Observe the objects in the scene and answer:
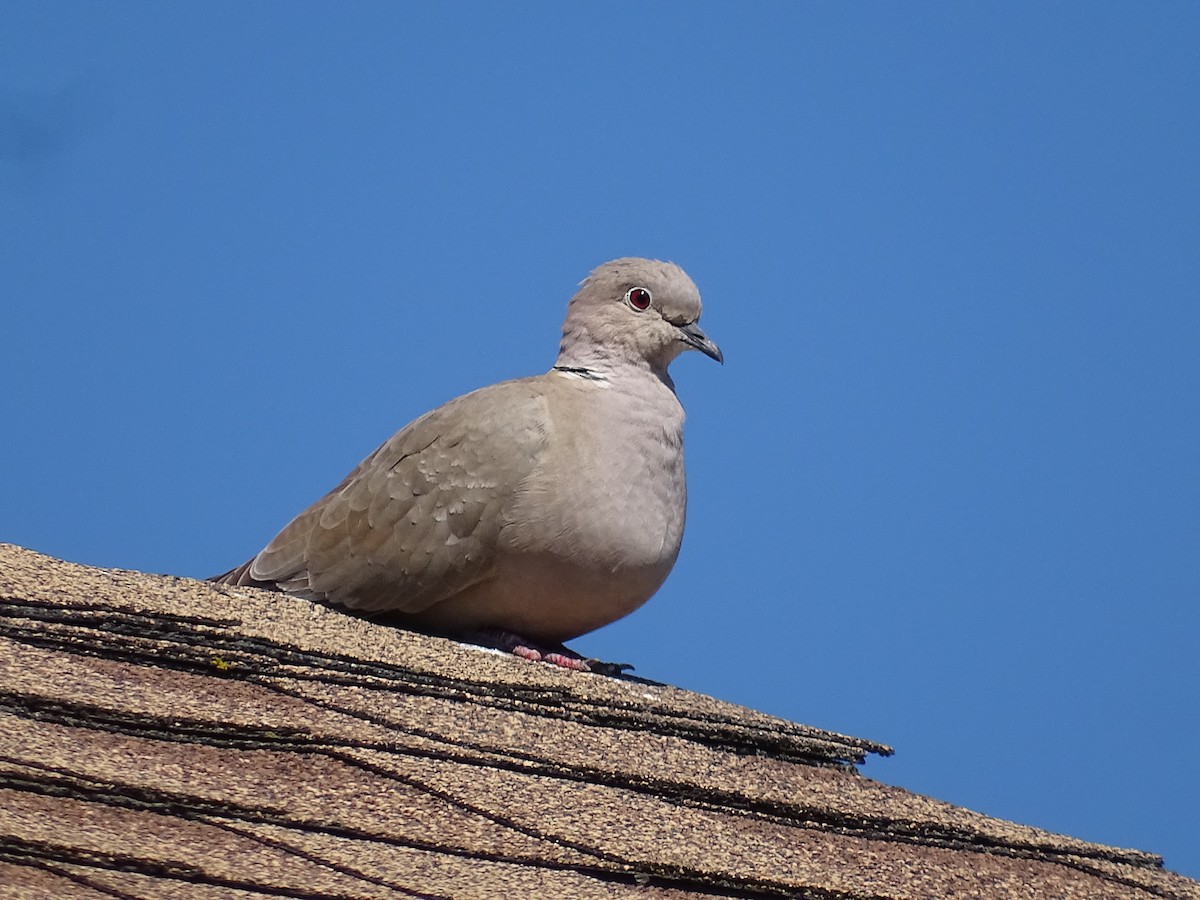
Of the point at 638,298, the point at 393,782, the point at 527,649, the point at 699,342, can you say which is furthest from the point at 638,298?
the point at 393,782

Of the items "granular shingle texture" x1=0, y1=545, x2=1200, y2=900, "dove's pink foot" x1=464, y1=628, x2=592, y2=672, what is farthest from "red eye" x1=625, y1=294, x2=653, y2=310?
"granular shingle texture" x1=0, y1=545, x2=1200, y2=900

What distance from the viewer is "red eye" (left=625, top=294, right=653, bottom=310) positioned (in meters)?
7.13

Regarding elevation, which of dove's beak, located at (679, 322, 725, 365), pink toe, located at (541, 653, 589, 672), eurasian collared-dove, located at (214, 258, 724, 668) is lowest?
pink toe, located at (541, 653, 589, 672)

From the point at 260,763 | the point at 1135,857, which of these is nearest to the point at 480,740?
the point at 260,763

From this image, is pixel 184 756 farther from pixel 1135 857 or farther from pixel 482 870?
pixel 1135 857

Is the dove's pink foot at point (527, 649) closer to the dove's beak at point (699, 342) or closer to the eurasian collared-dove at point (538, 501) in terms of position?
the eurasian collared-dove at point (538, 501)

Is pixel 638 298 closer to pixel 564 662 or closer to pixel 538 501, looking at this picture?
pixel 538 501

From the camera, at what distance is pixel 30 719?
4477 mm

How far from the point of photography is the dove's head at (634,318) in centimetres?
710

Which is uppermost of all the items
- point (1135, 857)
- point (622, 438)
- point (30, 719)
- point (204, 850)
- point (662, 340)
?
point (662, 340)

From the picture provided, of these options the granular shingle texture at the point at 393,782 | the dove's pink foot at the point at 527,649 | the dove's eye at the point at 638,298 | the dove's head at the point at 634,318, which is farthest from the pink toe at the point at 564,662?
the dove's eye at the point at 638,298

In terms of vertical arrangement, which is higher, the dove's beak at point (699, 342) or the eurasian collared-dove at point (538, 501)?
the dove's beak at point (699, 342)

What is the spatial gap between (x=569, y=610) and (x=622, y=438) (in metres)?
0.74

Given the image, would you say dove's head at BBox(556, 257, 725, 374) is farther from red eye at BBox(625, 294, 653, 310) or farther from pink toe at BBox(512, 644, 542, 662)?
pink toe at BBox(512, 644, 542, 662)
